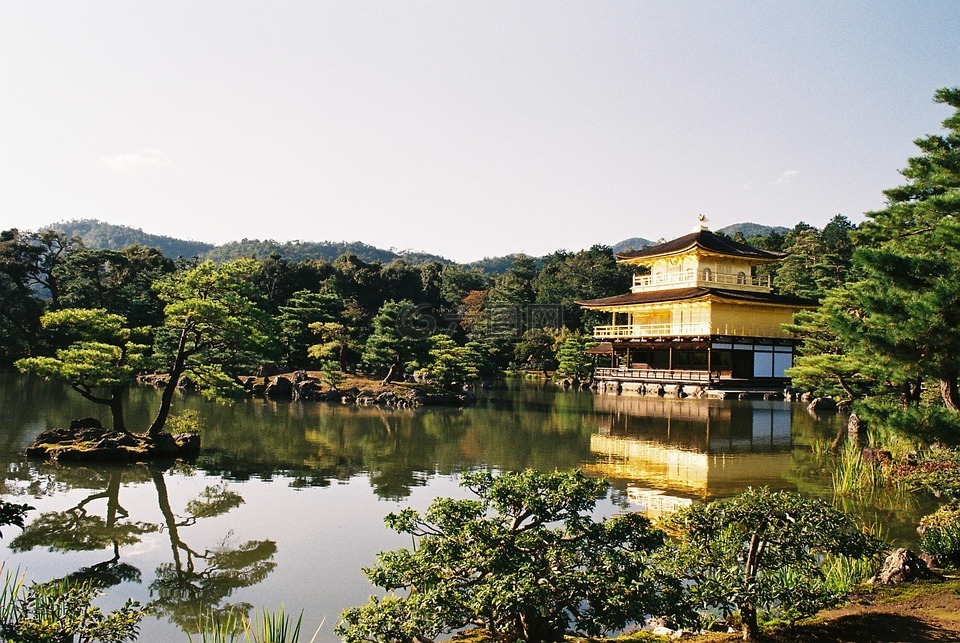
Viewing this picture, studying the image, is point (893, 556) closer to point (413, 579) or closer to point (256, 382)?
point (413, 579)

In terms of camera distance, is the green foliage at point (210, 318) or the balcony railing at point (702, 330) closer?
the green foliage at point (210, 318)

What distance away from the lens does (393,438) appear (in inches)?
607

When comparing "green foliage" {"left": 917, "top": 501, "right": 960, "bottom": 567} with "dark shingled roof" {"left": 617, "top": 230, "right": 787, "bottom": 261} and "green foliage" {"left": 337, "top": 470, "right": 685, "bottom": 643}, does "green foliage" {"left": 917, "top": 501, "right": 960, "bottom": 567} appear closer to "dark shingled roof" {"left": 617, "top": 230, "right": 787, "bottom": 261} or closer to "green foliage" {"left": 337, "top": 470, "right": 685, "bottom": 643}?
"green foliage" {"left": 337, "top": 470, "right": 685, "bottom": 643}

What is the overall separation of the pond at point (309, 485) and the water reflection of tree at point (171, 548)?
0.02 metres

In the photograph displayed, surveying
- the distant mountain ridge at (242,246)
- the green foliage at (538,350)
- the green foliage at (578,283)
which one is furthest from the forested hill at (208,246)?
the green foliage at (538,350)

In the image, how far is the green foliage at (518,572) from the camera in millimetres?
3484

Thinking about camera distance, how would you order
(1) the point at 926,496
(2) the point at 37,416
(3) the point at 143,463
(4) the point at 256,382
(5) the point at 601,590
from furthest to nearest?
(4) the point at 256,382
(2) the point at 37,416
(3) the point at 143,463
(1) the point at 926,496
(5) the point at 601,590

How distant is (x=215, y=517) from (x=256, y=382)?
18504mm

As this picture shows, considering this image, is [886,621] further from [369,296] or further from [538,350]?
[369,296]

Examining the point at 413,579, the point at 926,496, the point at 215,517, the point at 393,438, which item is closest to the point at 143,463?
the point at 215,517

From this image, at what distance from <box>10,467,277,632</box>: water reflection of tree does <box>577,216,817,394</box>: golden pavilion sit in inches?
883

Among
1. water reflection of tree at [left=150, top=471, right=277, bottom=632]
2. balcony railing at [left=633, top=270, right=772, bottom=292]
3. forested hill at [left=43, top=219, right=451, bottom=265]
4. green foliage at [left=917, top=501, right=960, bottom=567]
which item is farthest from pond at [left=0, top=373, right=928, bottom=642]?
forested hill at [left=43, top=219, right=451, bottom=265]

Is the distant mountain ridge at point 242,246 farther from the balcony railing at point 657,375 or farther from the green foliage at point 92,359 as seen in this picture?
the green foliage at point 92,359

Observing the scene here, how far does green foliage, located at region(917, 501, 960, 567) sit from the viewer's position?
5.68 m
